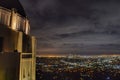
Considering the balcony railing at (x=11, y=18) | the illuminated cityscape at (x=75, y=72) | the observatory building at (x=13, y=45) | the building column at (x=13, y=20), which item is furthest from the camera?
the illuminated cityscape at (x=75, y=72)

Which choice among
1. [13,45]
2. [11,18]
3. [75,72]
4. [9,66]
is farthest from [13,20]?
[75,72]

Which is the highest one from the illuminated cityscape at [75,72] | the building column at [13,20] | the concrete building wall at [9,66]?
the building column at [13,20]

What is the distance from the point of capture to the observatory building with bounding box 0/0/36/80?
13.5 m

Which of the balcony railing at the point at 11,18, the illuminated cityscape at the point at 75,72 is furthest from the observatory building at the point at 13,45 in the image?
the illuminated cityscape at the point at 75,72

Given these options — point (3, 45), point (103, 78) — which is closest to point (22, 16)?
point (3, 45)

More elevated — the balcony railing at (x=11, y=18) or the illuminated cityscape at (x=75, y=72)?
the balcony railing at (x=11, y=18)

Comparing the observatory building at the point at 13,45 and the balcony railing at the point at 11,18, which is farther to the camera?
the balcony railing at the point at 11,18

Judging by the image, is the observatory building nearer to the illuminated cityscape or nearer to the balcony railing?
the balcony railing

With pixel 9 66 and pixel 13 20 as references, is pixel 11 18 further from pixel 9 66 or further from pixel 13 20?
pixel 9 66

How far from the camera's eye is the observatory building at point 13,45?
1348cm

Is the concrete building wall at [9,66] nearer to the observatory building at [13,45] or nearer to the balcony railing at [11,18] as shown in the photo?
the observatory building at [13,45]

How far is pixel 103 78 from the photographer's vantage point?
85750 mm

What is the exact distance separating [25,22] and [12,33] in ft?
25.8

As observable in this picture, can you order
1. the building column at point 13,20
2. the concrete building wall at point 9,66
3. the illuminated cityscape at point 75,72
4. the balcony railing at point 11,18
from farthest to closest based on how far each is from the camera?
1. the illuminated cityscape at point 75,72
2. the building column at point 13,20
3. the balcony railing at point 11,18
4. the concrete building wall at point 9,66
